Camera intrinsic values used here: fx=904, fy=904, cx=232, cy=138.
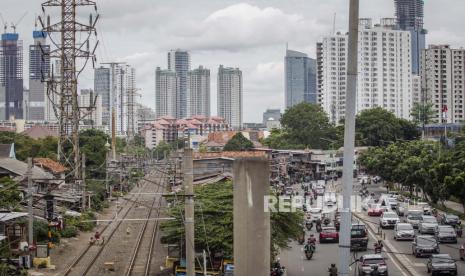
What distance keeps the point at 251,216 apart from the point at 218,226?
24657 millimetres

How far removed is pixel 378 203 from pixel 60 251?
94.4 ft

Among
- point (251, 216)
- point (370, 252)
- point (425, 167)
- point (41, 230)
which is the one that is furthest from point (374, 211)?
point (251, 216)

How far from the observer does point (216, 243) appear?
34719 millimetres

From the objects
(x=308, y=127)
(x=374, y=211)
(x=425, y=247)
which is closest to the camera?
(x=425, y=247)

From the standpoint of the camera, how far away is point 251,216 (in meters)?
10.8

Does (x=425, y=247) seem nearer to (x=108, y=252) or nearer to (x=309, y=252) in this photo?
(x=309, y=252)

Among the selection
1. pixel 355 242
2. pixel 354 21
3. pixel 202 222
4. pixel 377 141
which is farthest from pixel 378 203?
pixel 377 141

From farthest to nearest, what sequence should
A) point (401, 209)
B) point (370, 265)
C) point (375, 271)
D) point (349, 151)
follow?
point (401, 209) → point (370, 265) → point (375, 271) → point (349, 151)

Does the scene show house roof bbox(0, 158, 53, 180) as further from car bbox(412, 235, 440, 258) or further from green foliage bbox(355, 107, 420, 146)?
green foliage bbox(355, 107, 420, 146)

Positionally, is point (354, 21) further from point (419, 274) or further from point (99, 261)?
point (99, 261)

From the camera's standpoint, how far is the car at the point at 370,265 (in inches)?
1329

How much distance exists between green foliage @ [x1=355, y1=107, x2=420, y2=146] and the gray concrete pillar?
134 meters

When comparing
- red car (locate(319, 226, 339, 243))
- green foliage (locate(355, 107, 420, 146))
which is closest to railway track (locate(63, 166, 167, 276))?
red car (locate(319, 226, 339, 243))

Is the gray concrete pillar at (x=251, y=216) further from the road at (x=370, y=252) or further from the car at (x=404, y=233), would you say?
the car at (x=404, y=233)
